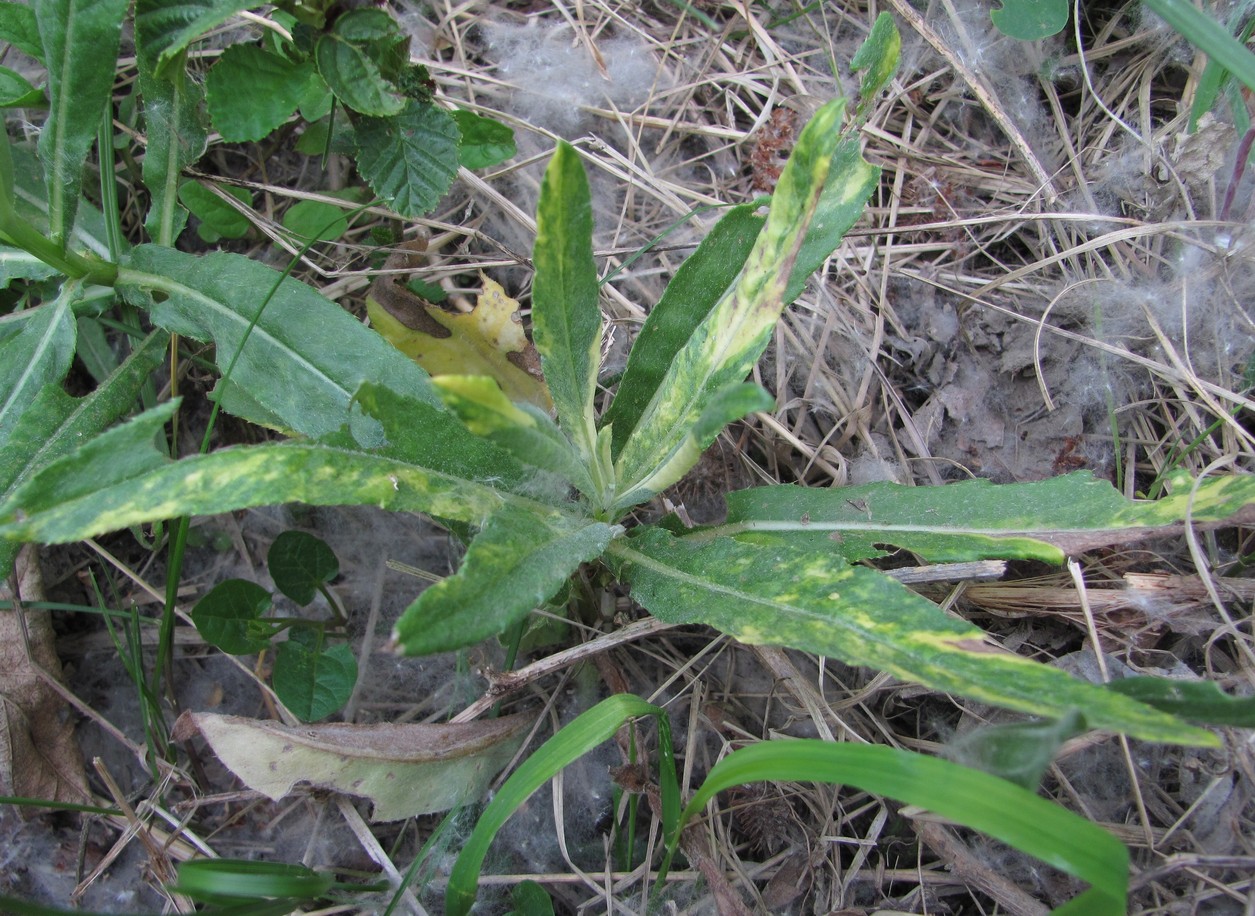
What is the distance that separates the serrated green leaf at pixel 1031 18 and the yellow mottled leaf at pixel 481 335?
1448mm

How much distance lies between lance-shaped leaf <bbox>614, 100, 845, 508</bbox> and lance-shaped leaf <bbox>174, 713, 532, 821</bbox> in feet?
2.12

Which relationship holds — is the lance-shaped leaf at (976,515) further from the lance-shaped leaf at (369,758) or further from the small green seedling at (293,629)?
the small green seedling at (293,629)

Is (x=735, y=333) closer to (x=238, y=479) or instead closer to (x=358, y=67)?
(x=238, y=479)

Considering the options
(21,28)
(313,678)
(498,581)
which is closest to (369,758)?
(313,678)

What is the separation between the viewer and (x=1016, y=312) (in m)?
2.01

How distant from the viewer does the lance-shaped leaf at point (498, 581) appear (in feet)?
3.51

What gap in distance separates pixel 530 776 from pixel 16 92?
1.95 meters

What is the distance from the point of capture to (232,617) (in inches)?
69.1

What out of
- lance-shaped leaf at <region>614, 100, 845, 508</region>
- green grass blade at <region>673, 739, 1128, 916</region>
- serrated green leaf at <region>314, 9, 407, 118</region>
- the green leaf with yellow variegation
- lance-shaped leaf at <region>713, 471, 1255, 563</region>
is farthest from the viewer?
the green leaf with yellow variegation

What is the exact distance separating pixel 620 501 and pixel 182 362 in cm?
122

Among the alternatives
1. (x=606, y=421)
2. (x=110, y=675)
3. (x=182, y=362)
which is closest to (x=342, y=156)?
(x=182, y=362)

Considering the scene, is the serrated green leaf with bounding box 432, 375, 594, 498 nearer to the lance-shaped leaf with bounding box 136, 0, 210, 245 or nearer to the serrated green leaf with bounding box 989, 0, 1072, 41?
the lance-shaped leaf with bounding box 136, 0, 210, 245

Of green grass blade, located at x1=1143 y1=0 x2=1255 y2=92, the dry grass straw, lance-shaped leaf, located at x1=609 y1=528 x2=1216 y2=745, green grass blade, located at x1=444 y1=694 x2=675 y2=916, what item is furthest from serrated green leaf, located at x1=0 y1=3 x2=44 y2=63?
green grass blade, located at x1=1143 y1=0 x2=1255 y2=92

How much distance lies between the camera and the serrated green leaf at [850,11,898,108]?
1500 millimetres
